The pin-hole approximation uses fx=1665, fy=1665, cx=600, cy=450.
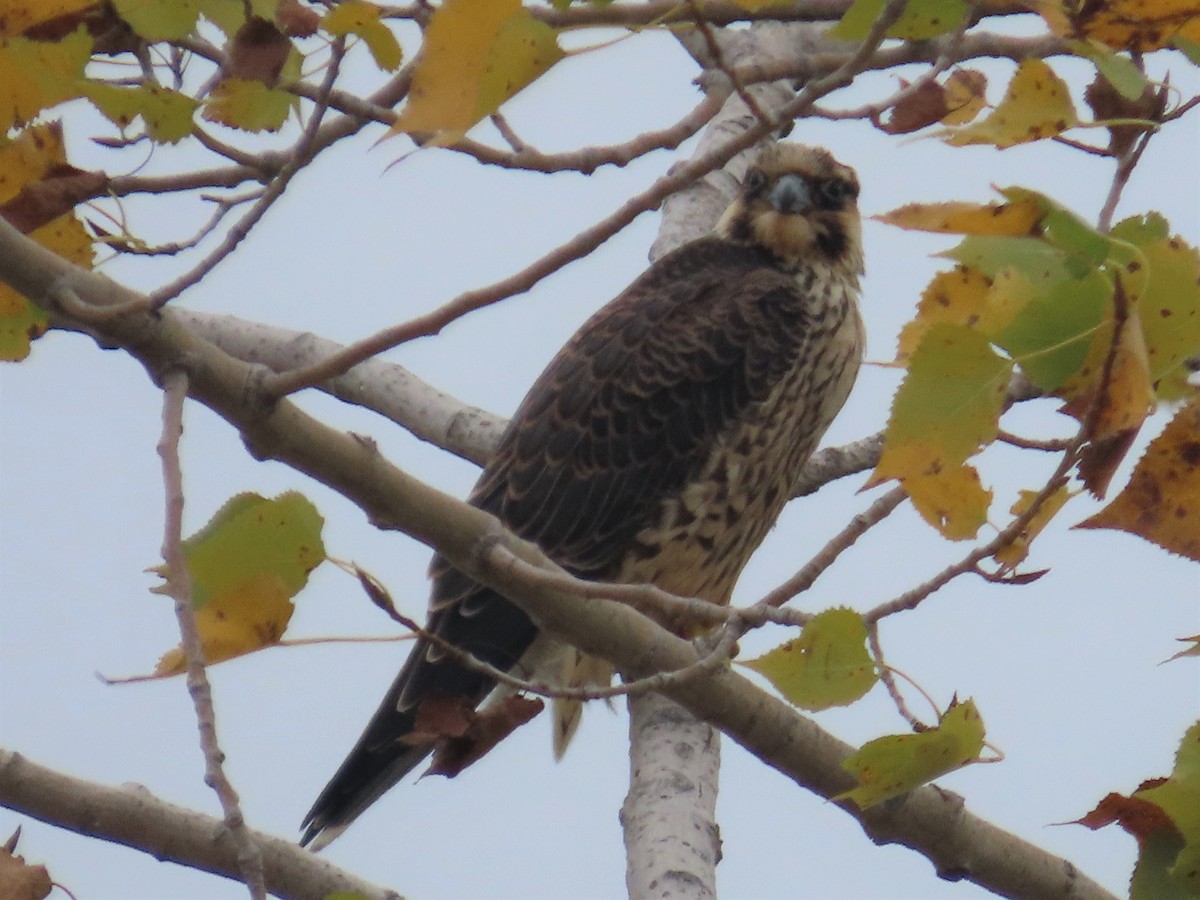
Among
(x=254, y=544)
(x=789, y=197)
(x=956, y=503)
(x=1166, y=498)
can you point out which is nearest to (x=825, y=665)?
(x=956, y=503)

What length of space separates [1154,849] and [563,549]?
2.24 meters

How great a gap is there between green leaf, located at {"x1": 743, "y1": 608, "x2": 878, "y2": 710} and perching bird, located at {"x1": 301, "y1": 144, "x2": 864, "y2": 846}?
203 centimetres

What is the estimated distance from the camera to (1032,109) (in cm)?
221

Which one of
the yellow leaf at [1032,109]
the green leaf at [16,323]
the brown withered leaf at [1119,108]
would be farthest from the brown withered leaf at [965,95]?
the green leaf at [16,323]

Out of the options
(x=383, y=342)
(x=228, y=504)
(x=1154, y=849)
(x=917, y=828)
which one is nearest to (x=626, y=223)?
(x=383, y=342)

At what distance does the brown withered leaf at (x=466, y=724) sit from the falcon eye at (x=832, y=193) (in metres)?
2.70

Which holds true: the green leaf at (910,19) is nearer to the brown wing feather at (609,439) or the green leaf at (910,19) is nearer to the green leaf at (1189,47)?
the green leaf at (1189,47)

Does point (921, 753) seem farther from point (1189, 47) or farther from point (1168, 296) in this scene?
point (1189, 47)

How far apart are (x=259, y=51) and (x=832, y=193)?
304 cm

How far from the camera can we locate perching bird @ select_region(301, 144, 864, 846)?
13.7 ft

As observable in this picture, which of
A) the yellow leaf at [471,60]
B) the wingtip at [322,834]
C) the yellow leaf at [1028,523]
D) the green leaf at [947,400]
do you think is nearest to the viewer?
the yellow leaf at [471,60]

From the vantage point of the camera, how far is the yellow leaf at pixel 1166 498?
2.09 meters

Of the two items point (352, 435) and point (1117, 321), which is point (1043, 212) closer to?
point (1117, 321)

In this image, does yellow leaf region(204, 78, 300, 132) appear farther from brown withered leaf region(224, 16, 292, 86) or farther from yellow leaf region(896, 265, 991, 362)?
yellow leaf region(896, 265, 991, 362)
